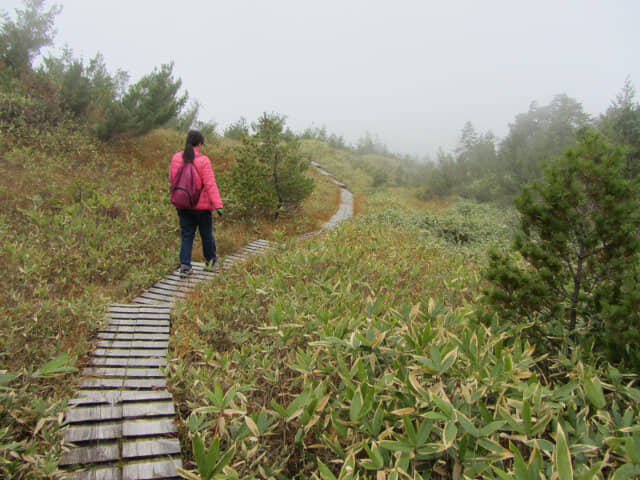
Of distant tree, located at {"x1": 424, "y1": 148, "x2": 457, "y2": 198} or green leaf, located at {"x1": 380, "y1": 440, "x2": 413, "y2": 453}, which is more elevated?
distant tree, located at {"x1": 424, "y1": 148, "x2": 457, "y2": 198}

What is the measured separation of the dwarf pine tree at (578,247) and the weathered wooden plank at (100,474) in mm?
2850

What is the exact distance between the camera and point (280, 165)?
884 cm

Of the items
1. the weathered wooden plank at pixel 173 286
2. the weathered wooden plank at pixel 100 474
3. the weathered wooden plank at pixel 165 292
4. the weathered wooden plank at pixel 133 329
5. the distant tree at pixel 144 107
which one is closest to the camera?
the weathered wooden plank at pixel 100 474

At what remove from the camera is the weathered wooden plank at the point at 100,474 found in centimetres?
208

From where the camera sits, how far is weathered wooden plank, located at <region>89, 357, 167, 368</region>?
3.14 m

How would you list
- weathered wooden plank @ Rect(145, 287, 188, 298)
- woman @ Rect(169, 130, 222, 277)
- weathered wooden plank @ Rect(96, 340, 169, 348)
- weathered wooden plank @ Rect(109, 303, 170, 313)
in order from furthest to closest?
woman @ Rect(169, 130, 222, 277)
weathered wooden plank @ Rect(145, 287, 188, 298)
weathered wooden plank @ Rect(109, 303, 170, 313)
weathered wooden plank @ Rect(96, 340, 169, 348)

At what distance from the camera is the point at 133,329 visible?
370cm

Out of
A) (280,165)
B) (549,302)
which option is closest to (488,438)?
(549,302)

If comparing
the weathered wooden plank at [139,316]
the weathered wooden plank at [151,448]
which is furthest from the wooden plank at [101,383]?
the weathered wooden plank at [139,316]

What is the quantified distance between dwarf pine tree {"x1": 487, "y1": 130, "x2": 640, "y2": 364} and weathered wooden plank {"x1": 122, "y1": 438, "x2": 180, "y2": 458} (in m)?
2.55

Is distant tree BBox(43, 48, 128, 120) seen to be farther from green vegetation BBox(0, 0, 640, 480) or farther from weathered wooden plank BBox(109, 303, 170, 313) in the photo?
weathered wooden plank BBox(109, 303, 170, 313)

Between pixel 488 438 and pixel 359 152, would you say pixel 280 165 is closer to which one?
pixel 488 438

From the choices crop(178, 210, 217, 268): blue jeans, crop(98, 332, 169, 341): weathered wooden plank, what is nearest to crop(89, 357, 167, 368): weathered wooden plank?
crop(98, 332, 169, 341): weathered wooden plank

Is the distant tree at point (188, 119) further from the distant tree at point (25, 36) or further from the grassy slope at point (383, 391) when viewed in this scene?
the grassy slope at point (383, 391)
